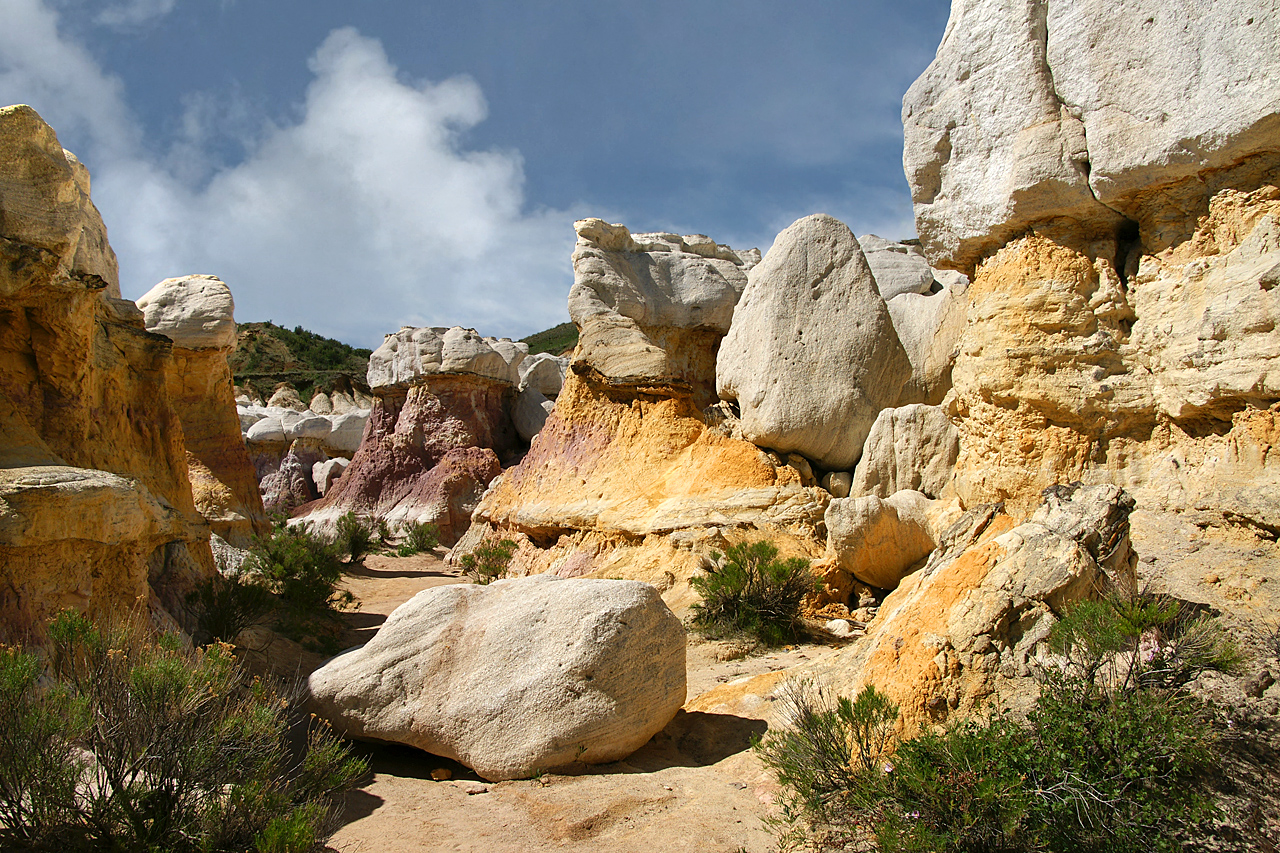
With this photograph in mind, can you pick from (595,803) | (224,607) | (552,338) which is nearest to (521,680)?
(595,803)

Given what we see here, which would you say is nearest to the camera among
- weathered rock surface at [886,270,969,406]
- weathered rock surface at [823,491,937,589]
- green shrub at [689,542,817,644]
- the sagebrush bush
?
the sagebrush bush

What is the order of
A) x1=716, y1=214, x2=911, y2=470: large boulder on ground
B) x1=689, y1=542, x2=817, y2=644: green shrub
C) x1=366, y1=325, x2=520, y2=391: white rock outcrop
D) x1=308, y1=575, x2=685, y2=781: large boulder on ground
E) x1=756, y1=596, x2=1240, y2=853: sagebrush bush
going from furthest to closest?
x1=366, y1=325, x2=520, y2=391: white rock outcrop, x1=716, y1=214, x2=911, y2=470: large boulder on ground, x1=689, y1=542, x2=817, y2=644: green shrub, x1=308, y1=575, x2=685, y2=781: large boulder on ground, x1=756, y1=596, x2=1240, y2=853: sagebrush bush

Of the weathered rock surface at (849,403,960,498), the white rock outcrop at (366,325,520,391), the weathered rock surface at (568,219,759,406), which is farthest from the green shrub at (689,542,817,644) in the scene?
the white rock outcrop at (366,325,520,391)

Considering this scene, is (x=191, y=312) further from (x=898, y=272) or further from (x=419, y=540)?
(x=898, y=272)

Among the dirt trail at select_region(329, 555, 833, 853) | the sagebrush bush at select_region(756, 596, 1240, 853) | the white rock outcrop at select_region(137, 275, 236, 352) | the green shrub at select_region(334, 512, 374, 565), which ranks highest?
the white rock outcrop at select_region(137, 275, 236, 352)

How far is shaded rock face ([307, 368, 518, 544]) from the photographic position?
1545 centimetres

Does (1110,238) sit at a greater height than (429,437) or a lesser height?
greater

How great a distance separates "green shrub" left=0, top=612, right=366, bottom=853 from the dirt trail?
37 centimetres

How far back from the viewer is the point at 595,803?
128 inches

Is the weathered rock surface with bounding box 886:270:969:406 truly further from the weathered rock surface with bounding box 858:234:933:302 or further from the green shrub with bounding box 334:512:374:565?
the green shrub with bounding box 334:512:374:565

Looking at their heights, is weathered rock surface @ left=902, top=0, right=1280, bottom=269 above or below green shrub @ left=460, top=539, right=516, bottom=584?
above

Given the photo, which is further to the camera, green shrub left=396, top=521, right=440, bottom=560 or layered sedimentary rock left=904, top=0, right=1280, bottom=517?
green shrub left=396, top=521, right=440, bottom=560

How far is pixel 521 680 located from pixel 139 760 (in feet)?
5.29

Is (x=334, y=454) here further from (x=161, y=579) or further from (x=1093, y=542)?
(x=1093, y=542)
